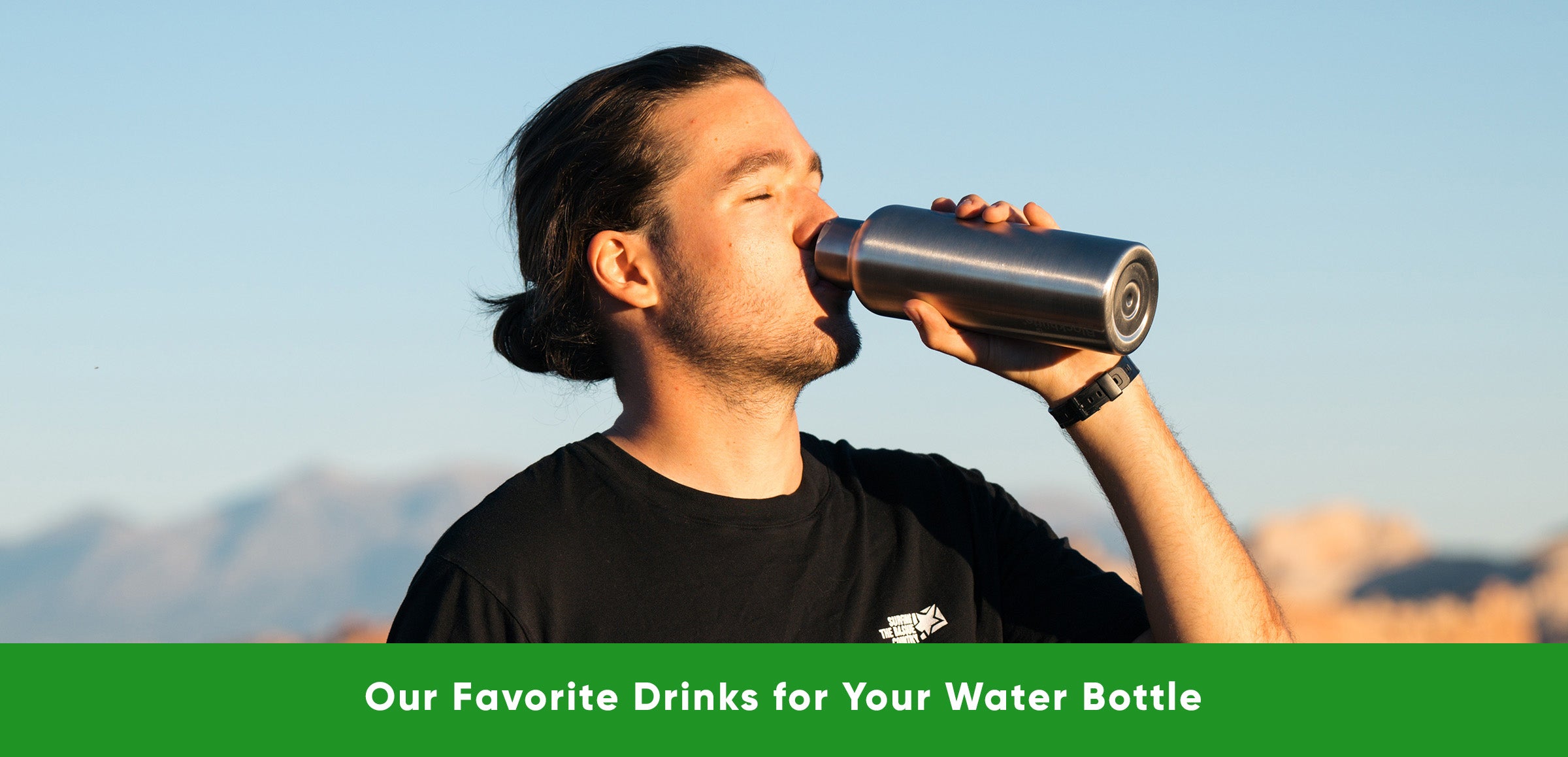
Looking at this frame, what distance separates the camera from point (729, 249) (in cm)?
336

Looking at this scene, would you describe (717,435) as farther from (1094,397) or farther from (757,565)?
(1094,397)

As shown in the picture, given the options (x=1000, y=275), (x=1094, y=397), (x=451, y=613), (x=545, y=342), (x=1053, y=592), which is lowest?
(x=451, y=613)

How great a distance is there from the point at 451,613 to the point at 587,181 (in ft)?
4.89

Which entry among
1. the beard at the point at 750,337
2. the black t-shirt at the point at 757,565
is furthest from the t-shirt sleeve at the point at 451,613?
the beard at the point at 750,337

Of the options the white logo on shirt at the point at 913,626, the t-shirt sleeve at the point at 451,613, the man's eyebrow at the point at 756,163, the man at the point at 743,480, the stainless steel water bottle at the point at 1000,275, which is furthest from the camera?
the man's eyebrow at the point at 756,163

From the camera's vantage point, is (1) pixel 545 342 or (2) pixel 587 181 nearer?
(2) pixel 587 181

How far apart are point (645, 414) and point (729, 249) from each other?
1.77 feet

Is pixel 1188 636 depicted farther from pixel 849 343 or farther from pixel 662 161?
pixel 662 161

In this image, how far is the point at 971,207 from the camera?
324 centimetres

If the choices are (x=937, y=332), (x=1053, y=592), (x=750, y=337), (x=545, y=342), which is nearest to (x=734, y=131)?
(x=750, y=337)

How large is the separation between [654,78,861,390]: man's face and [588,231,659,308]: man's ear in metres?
0.06

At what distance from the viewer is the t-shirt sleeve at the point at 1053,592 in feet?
11.4

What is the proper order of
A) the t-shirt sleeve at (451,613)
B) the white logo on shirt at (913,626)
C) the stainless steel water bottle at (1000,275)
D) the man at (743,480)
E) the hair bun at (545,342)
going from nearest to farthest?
→ the t-shirt sleeve at (451,613), the stainless steel water bottle at (1000,275), the man at (743,480), the white logo on shirt at (913,626), the hair bun at (545,342)

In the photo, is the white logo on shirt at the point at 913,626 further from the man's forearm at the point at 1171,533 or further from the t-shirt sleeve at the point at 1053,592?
the man's forearm at the point at 1171,533
